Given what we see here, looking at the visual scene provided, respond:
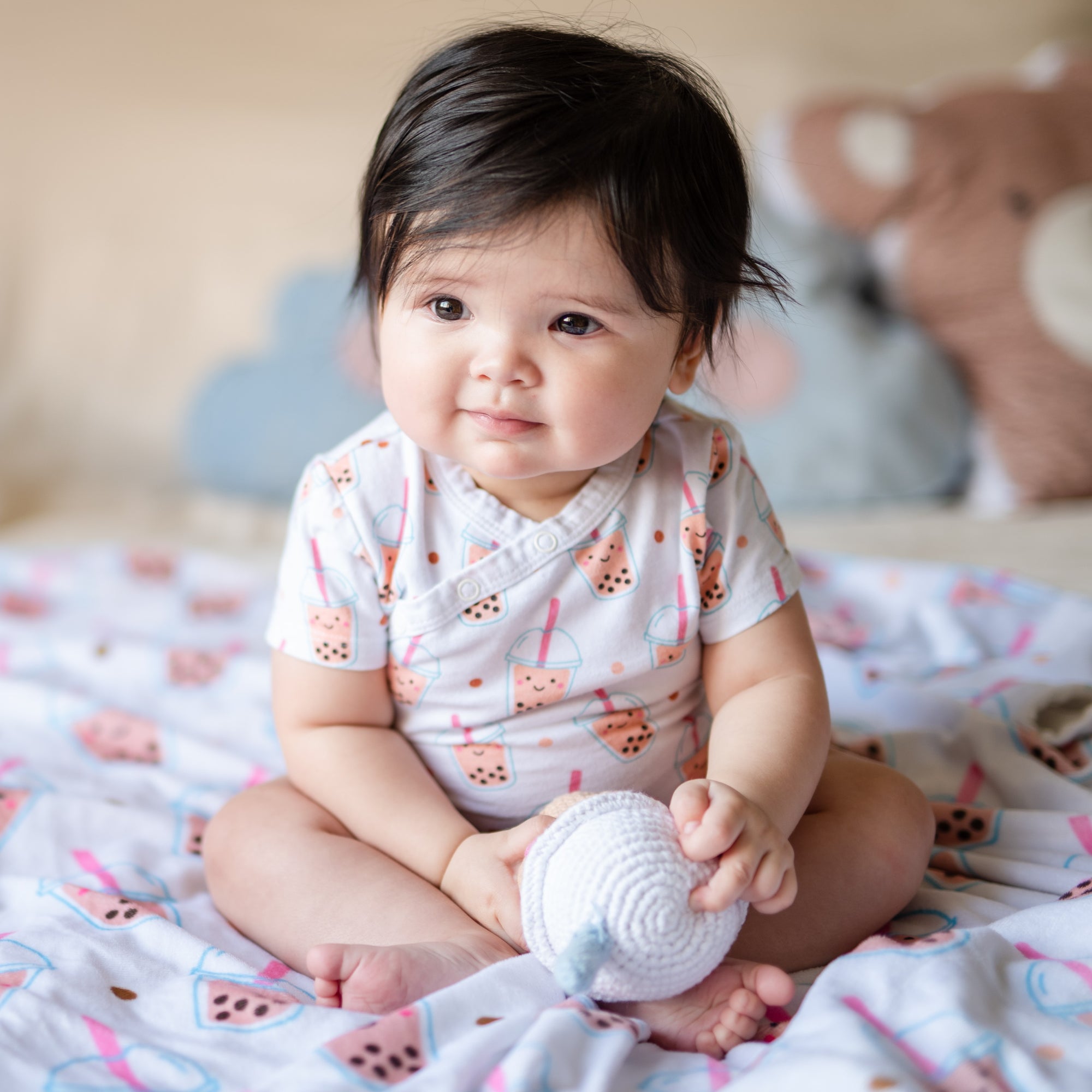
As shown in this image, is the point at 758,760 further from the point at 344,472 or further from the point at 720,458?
the point at 344,472

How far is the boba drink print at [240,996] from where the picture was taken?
2.13 ft

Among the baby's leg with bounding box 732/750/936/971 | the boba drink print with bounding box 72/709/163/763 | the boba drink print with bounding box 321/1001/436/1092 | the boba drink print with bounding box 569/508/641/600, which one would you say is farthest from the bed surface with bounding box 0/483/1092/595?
the boba drink print with bounding box 321/1001/436/1092

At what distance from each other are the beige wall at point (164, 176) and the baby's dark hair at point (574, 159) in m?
1.12

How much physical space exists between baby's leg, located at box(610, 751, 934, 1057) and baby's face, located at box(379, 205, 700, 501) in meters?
0.29

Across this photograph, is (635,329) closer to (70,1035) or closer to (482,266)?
(482,266)

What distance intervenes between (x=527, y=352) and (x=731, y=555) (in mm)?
226

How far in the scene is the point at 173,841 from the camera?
91 cm

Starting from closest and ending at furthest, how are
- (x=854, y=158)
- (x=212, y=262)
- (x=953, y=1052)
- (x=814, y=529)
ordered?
1. (x=953, y=1052)
2. (x=814, y=529)
3. (x=854, y=158)
4. (x=212, y=262)

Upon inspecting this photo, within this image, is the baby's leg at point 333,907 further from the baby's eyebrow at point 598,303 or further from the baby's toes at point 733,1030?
the baby's eyebrow at point 598,303

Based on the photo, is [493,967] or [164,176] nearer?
[493,967]

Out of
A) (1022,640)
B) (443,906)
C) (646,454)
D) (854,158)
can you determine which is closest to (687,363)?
(646,454)

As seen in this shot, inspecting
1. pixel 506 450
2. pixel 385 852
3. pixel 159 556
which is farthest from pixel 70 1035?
pixel 159 556

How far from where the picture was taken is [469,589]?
80 cm

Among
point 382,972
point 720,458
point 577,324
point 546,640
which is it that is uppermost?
point 577,324
